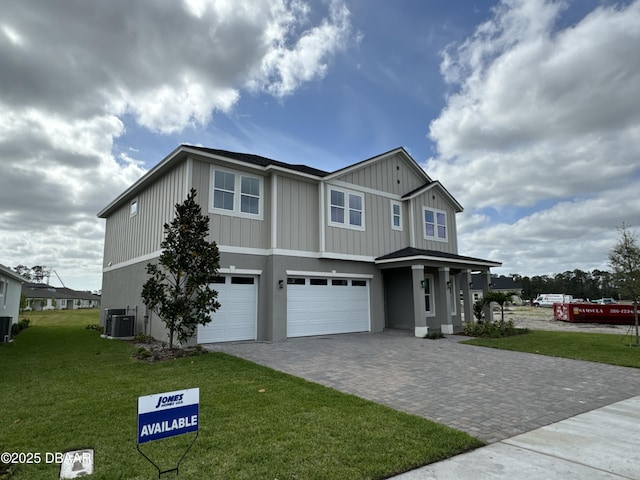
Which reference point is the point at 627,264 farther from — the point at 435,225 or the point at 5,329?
the point at 5,329

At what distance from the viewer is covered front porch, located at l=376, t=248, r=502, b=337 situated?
1494 centimetres

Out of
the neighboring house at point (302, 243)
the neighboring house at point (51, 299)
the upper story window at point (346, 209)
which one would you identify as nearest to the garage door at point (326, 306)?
the neighboring house at point (302, 243)

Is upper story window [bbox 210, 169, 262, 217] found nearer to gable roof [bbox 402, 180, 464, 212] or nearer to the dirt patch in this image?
the dirt patch

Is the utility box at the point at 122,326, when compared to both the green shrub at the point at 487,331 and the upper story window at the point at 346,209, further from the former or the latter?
the green shrub at the point at 487,331

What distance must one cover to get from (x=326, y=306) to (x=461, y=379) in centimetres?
721

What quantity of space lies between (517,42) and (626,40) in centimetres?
288

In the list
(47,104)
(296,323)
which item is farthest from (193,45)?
(296,323)

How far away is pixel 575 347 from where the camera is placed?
38.7ft

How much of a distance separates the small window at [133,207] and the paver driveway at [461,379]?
324 inches

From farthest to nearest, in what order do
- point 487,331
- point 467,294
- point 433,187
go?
point 433,187 → point 467,294 → point 487,331

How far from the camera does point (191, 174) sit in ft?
37.4

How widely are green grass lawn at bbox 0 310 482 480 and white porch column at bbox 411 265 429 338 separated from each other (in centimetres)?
777

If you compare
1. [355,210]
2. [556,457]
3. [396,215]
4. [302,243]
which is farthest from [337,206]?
Result: [556,457]

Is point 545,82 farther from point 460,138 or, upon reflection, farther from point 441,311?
point 441,311
